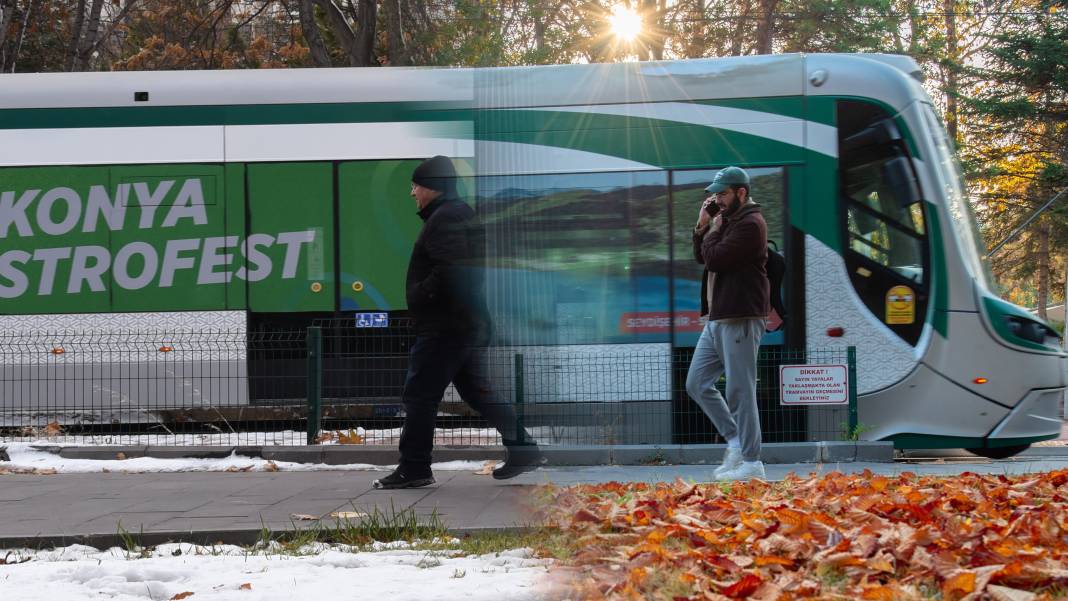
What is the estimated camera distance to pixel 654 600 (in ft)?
11.6

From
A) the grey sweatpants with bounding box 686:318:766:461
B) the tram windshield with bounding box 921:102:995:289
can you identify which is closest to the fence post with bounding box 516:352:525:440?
the grey sweatpants with bounding box 686:318:766:461

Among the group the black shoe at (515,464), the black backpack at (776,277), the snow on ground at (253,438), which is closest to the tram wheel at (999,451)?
the black backpack at (776,277)

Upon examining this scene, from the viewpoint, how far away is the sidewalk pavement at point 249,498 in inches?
206

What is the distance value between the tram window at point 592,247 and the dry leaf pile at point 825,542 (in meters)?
3.28

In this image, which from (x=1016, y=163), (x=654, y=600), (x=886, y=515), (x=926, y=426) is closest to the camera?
(x=654, y=600)

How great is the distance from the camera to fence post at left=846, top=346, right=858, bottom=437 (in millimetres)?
8594

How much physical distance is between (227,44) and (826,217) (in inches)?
630

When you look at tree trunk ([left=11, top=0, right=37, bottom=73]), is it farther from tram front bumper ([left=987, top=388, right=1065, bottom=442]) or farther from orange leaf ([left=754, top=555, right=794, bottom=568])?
orange leaf ([left=754, top=555, right=794, bottom=568])

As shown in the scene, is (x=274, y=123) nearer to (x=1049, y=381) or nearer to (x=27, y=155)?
(x=27, y=155)

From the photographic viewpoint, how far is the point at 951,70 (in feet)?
89.5

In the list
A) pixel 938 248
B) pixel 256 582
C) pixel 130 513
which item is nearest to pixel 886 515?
pixel 256 582

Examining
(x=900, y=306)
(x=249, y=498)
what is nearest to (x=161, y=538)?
(x=249, y=498)

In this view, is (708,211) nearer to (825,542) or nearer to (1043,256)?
(825,542)

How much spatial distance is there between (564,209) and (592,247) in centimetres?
38
